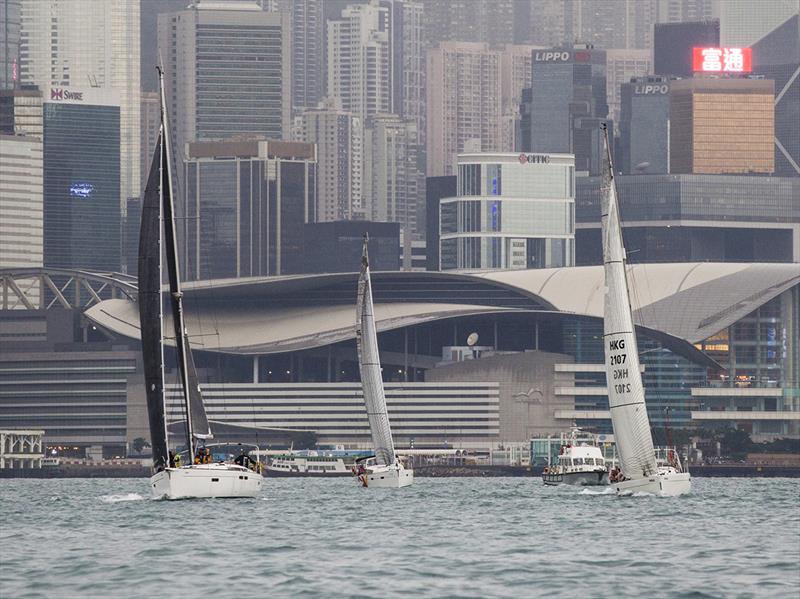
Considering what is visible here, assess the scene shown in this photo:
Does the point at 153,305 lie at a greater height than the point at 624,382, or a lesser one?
greater

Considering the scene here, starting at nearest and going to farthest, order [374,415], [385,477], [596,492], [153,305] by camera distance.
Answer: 1. [153,305]
2. [596,492]
3. [385,477]
4. [374,415]

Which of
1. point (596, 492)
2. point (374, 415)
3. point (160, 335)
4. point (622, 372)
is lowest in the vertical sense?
point (596, 492)

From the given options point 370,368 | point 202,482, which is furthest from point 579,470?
point 202,482

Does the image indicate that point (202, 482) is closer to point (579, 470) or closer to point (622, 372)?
point (622, 372)

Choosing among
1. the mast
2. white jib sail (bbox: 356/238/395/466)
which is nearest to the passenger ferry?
white jib sail (bbox: 356/238/395/466)

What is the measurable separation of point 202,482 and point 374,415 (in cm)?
4286

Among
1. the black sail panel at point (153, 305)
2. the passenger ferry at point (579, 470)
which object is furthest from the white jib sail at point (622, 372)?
the passenger ferry at point (579, 470)

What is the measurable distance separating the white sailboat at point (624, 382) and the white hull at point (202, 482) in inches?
632

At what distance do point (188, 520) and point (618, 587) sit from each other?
26246 mm

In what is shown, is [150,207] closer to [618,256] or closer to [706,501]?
[618,256]

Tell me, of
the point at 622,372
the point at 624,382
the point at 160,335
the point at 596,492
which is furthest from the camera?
the point at 596,492

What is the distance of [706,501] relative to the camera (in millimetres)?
103188

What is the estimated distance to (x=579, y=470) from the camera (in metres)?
134

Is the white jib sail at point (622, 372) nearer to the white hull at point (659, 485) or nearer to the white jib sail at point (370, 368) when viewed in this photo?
the white hull at point (659, 485)
